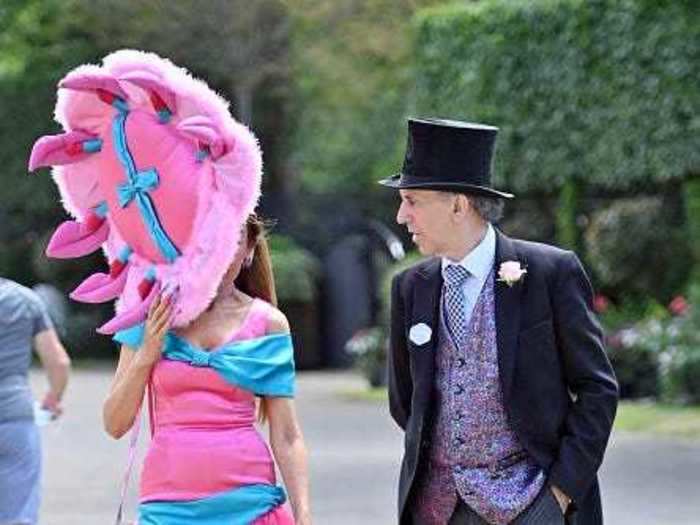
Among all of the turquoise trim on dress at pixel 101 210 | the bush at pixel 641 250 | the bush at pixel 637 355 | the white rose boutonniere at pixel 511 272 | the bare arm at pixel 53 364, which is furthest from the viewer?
the bush at pixel 641 250

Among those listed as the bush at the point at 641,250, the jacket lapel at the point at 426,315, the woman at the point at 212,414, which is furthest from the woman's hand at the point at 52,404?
the bush at the point at 641,250

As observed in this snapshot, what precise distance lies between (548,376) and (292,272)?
2471 cm

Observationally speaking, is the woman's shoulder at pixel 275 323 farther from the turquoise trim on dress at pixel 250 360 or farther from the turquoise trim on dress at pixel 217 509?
the turquoise trim on dress at pixel 217 509

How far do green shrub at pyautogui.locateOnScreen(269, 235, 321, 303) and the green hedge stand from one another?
22.2 feet

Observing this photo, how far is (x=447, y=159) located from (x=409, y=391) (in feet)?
2.43

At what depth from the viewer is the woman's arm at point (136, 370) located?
522 cm

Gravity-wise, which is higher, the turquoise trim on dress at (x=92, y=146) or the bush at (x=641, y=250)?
the turquoise trim on dress at (x=92, y=146)

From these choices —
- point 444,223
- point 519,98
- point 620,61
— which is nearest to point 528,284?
point 444,223

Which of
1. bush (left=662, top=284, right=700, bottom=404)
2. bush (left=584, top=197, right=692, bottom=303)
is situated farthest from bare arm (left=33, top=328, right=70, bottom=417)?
bush (left=584, top=197, right=692, bottom=303)

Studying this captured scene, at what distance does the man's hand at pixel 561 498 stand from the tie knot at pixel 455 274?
66 cm

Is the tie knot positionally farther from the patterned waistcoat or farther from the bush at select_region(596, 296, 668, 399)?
the bush at select_region(596, 296, 668, 399)

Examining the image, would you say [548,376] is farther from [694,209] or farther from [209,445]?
[694,209]

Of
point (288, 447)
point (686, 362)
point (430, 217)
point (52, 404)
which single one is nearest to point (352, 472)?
point (686, 362)

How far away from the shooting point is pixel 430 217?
5648mm
